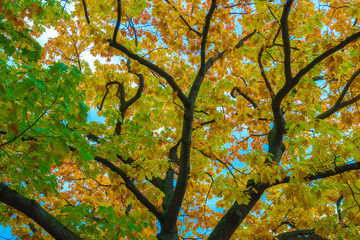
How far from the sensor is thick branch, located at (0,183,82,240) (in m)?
2.96

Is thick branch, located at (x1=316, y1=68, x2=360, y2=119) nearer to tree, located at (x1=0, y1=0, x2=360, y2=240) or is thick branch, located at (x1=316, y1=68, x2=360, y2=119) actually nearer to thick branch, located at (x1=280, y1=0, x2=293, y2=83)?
tree, located at (x1=0, y1=0, x2=360, y2=240)

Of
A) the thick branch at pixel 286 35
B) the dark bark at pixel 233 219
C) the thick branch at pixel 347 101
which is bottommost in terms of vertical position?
the dark bark at pixel 233 219

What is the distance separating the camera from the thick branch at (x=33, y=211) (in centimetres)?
296

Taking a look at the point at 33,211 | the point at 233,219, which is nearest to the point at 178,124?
the point at 233,219

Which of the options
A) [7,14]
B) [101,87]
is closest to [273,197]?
[101,87]

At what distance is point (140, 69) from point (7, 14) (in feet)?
8.47

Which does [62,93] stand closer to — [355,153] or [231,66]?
[355,153]

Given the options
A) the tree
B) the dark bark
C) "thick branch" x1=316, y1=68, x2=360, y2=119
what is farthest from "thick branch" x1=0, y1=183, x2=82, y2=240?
"thick branch" x1=316, y1=68, x2=360, y2=119

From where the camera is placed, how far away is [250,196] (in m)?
4.55

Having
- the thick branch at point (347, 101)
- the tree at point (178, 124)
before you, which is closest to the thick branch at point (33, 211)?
the tree at point (178, 124)

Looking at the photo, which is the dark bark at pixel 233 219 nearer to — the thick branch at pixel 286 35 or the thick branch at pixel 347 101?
the thick branch at pixel 347 101

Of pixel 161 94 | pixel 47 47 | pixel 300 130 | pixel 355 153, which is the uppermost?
pixel 47 47

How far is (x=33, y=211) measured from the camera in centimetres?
304

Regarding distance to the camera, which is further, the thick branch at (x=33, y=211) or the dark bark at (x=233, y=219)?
the dark bark at (x=233, y=219)
